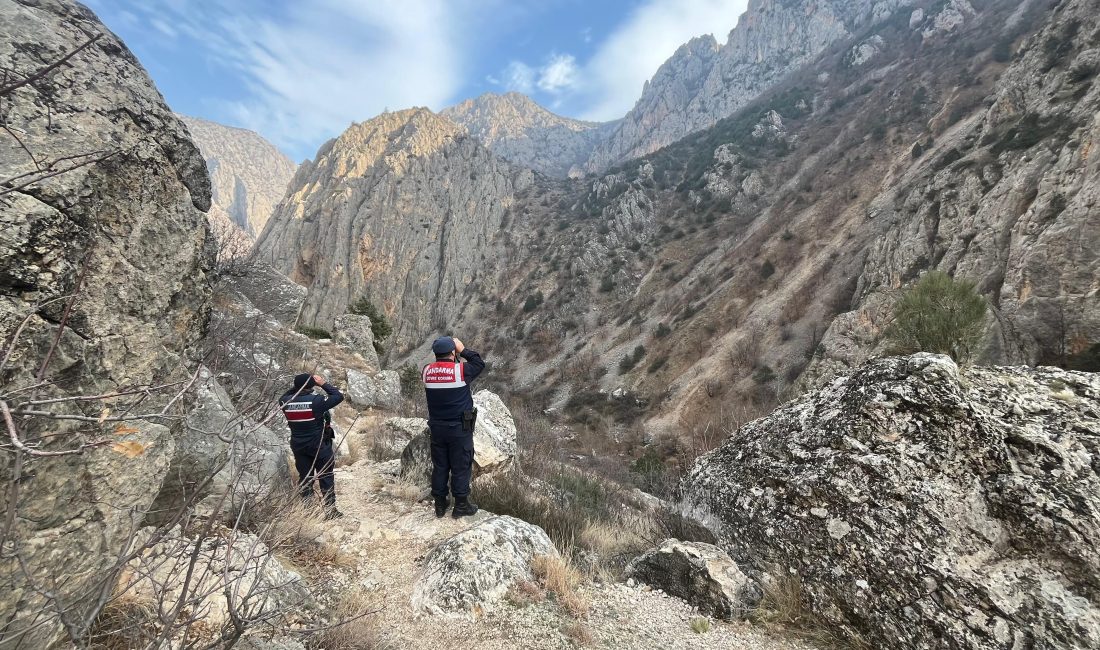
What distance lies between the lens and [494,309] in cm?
5088

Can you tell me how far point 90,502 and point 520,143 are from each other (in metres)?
138

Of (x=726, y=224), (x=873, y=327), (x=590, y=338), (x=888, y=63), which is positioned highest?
(x=888, y=63)

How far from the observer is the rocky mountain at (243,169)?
119250mm

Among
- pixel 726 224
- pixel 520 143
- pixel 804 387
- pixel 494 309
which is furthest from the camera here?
pixel 520 143

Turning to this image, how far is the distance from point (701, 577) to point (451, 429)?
269cm

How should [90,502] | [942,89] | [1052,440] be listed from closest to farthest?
[90,502]
[1052,440]
[942,89]

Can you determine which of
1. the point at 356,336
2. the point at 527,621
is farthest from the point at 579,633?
the point at 356,336

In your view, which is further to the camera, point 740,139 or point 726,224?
point 740,139

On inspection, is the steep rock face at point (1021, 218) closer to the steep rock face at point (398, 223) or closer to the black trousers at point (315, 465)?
the black trousers at point (315, 465)

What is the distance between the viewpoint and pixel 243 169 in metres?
132

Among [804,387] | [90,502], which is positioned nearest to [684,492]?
[90,502]

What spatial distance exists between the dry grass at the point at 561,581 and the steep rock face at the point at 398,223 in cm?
5003

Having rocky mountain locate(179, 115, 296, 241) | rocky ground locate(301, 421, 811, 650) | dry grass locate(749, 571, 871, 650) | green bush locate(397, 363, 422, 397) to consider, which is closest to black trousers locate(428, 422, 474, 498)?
rocky ground locate(301, 421, 811, 650)

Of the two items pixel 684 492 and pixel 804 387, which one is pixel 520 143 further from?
pixel 684 492
